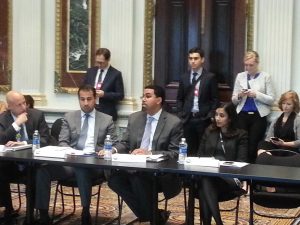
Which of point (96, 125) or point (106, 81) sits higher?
point (106, 81)

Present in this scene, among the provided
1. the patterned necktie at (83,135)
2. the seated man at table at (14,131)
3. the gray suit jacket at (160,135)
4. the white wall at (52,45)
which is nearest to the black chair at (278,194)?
the gray suit jacket at (160,135)

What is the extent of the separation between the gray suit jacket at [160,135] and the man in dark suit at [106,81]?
7.86ft

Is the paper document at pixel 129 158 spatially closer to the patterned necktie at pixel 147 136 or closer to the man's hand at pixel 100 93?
the patterned necktie at pixel 147 136

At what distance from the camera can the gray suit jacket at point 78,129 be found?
5.81 metres

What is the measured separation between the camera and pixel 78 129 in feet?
19.2

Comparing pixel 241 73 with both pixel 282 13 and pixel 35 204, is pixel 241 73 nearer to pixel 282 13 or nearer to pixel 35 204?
pixel 282 13

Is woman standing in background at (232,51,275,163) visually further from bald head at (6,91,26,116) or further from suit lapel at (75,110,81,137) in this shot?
bald head at (6,91,26,116)

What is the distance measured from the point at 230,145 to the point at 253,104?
1.99 meters

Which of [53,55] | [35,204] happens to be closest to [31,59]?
[53,55]

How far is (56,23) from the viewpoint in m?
8.77

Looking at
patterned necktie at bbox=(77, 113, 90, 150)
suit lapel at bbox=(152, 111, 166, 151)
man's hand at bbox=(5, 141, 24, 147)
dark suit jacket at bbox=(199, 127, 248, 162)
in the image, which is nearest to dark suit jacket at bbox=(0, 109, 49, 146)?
man's hand at bbox=(5, 141, 24, 147)

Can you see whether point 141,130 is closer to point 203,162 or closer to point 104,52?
point 203,162

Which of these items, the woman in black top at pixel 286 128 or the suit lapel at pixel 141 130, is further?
the woman in black top at pixel 286 128

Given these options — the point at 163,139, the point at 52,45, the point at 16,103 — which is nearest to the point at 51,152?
the point at 16,103
